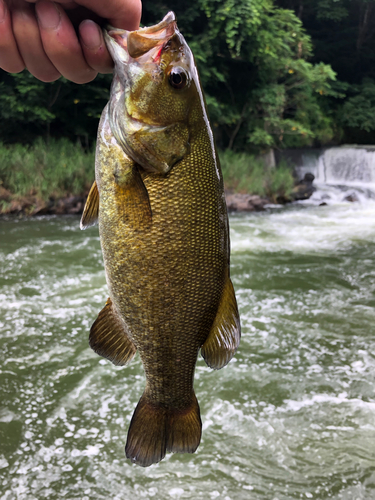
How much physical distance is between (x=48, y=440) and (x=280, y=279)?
4.79 metres

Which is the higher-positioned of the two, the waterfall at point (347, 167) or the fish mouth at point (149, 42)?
the fish mouth at point (149, 42)

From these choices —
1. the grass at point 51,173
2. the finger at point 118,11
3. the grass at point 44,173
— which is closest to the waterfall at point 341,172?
the grass at point 51,173

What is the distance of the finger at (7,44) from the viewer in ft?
4.71

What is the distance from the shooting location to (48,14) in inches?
55.6

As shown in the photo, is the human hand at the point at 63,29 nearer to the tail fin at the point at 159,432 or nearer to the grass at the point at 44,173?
the tail fin at the point at 159,432

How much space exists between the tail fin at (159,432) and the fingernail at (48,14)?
1.19m

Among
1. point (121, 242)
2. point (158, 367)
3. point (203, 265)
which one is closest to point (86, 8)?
point (121, 242)

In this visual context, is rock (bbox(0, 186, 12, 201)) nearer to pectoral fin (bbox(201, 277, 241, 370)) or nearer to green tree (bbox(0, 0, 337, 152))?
green tree (bbox(0, 0, 337, 152))

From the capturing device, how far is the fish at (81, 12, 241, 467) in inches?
50.8

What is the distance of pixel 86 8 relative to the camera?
1456 millimetres

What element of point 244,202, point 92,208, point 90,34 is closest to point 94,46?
point 90,34

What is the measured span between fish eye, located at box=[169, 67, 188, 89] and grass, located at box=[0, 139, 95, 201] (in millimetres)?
11978

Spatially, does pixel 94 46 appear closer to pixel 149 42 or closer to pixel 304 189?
pixel 149 42

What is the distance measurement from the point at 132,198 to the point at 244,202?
44.5 feet
